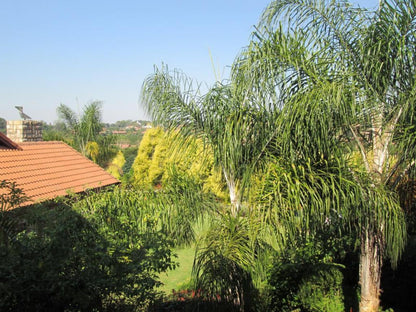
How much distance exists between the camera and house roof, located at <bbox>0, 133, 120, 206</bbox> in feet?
31.7

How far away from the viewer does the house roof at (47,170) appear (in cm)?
965

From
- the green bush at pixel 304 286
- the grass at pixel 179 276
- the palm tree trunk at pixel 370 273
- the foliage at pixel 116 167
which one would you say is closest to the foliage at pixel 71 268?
the green bush at pixel 304 286

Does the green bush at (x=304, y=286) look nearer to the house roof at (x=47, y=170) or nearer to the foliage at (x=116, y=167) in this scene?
the house roof at (x=47, y=170)

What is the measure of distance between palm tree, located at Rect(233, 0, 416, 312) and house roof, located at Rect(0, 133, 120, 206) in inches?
235

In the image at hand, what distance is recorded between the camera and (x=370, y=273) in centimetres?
527

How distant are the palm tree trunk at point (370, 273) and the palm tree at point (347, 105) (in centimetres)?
1

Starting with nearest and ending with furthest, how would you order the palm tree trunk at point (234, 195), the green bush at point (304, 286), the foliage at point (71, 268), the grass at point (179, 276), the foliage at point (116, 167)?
the foliage at point (71, 268) → the palm tree trunk at point (234, 195) → the green bush at point (304, 286) → the grass at point (179, 276) → the foliage at point (116, 167)

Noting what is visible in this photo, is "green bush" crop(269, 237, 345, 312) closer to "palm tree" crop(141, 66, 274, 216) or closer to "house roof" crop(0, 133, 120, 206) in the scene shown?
"palm tree" crop(141, 66, 274, 216)

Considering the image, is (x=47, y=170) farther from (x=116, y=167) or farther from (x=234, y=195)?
(x=116, y=167)

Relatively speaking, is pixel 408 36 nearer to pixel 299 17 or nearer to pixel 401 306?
pixel 299 17

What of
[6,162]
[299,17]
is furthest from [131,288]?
[6,162]

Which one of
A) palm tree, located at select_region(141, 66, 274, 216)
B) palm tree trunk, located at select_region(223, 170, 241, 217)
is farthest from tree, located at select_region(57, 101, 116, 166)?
palm tree trunk, located at select_region(223, 170, 241, 217)

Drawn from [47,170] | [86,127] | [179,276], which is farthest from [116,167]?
[179,276]

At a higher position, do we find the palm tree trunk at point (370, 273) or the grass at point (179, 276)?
the palm tree trunk at point (370, 273)
